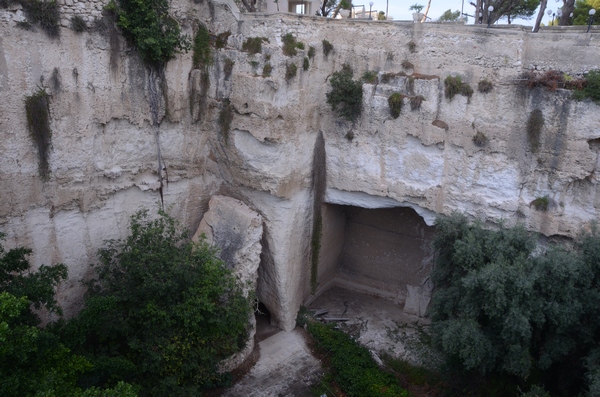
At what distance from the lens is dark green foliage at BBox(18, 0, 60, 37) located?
35.6 ft

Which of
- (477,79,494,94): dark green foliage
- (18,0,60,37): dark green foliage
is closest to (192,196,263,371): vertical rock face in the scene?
(18,0,60,37): dark green foliage

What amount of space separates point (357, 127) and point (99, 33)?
23.7 feet

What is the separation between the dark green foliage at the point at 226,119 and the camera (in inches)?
560

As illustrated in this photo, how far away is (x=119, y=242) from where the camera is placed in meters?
13.4

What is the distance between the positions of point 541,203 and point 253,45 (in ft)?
28.7

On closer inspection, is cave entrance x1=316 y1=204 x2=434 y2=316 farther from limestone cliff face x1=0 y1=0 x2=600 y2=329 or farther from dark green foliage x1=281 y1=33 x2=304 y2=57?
dark green foliage x1=281 y1=33 x2=304 y2=57

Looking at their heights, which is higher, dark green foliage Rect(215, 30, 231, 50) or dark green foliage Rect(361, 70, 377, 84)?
dark green foliage Rect(215, 30, 231, 50)

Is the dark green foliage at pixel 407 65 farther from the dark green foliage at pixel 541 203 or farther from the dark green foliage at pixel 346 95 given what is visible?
the dark green foliage at pixel 541 203

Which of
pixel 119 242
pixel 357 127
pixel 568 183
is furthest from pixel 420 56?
pixel 119 242

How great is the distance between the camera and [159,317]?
11430 mm

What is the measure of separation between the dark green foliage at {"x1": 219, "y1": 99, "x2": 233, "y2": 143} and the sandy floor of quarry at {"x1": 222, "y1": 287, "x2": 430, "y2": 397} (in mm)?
6078

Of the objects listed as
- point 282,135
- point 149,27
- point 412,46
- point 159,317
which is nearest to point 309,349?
point 159,317

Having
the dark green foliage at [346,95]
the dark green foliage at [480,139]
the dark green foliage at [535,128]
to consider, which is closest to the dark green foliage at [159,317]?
the dark green foliage at [346,95]

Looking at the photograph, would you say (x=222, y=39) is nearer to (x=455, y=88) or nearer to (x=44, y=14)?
(x=44, y=14)
